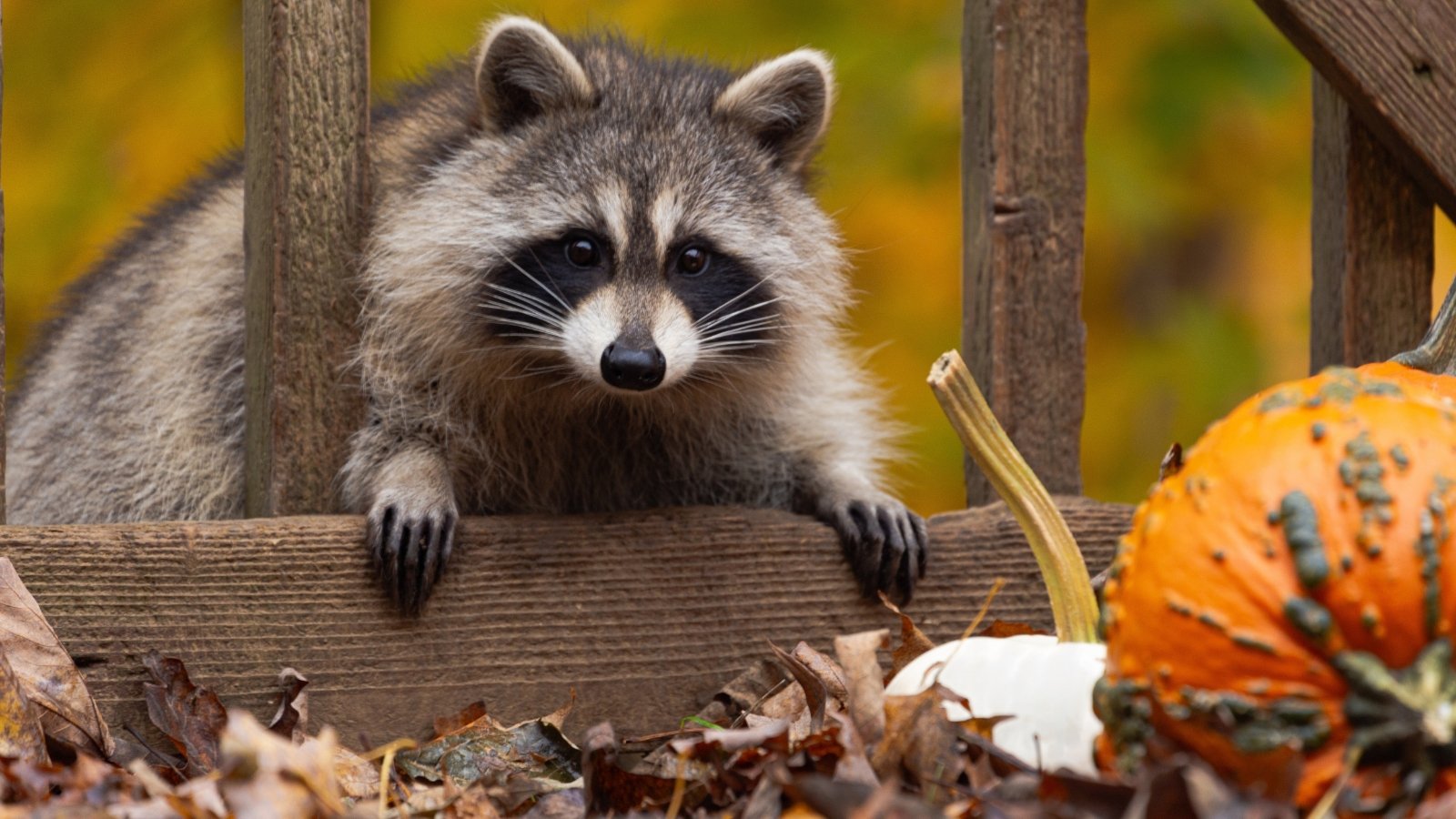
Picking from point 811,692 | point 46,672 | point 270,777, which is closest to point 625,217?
point 811,692

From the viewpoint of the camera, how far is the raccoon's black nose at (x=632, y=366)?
3.28 metres

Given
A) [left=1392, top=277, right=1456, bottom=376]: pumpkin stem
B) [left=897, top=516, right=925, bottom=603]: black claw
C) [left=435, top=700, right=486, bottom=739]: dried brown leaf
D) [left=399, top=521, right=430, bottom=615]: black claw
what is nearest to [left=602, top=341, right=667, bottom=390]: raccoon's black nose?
[left=399, top=521, right=430, bottom=615]: black claw

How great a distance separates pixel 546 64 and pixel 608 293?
0.59m

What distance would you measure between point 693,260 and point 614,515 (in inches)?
28.1

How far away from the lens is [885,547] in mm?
3367

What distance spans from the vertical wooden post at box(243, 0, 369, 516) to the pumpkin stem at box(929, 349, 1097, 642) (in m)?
1.38

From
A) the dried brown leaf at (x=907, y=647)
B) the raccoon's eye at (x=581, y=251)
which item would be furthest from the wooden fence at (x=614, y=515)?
the raccoon's eye at (x=581, y=251)

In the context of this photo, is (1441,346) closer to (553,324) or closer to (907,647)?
(907,647)

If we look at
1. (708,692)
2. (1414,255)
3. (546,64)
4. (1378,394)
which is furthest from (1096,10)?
(1378,394)

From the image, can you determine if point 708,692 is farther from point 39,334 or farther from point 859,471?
point 39,334

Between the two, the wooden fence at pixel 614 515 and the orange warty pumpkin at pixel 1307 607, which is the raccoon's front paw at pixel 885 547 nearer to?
the wooden fence at pixel 614 515

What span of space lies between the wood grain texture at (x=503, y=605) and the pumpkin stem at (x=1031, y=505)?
2.75 ft

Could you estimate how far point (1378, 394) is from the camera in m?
2.13

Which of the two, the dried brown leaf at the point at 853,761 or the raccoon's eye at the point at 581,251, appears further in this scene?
the raccoon's eye at the point at 581,251
